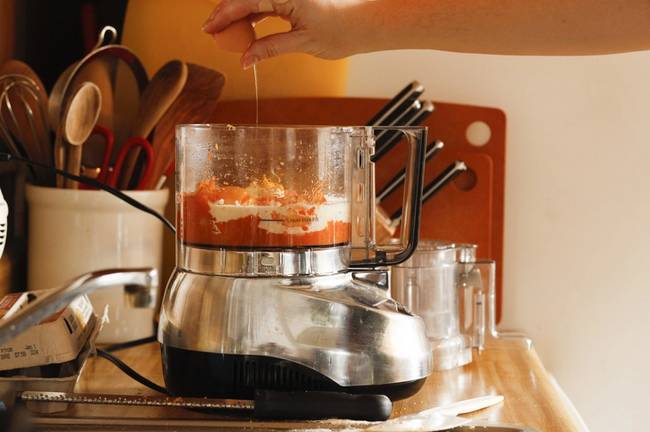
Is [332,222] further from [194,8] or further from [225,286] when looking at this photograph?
[194,8]

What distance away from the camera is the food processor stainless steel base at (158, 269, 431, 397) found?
2.66 feet

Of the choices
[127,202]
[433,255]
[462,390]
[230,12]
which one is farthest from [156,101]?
[462,390]

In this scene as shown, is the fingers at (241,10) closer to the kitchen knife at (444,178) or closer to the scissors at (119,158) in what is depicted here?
the scissors at (119,158)

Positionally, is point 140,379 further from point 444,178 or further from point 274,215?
point 444,178

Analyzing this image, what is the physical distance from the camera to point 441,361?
1.04 m

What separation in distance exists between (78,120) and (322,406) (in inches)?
19.1

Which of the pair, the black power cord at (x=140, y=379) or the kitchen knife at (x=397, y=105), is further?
the kitchen knife at (x=397, y=105)

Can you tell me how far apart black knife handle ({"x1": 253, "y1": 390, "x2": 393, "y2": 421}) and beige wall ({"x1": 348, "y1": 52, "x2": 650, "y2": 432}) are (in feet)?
2.01

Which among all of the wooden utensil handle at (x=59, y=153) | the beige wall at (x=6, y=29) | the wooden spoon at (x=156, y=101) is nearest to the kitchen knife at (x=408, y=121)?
the wooden spoon at (x=156, y=101)

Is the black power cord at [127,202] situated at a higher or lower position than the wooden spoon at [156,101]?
lower

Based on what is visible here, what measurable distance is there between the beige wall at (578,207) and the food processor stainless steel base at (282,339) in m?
0.54

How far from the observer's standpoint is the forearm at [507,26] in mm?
848

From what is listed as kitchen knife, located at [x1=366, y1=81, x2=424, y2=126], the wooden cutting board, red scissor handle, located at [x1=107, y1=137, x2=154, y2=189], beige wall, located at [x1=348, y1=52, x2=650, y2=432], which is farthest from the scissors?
beige wall, located at [x1=348, y1=52, x2=650, y2=432]

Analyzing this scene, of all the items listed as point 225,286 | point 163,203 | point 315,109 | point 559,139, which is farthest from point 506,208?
point 225,286
